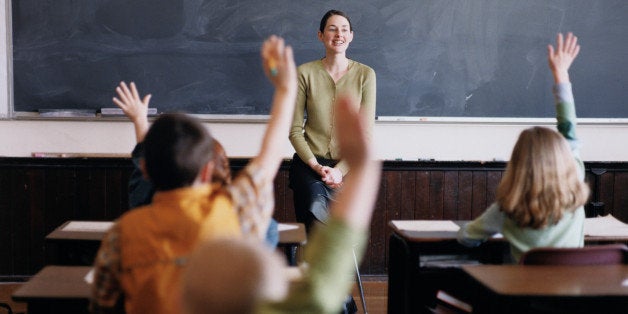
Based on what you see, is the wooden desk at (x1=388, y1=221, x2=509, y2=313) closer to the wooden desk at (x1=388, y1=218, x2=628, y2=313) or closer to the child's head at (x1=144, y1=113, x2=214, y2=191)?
the wooden desk at (x1=388, y1=218, x2=628, y2=313)

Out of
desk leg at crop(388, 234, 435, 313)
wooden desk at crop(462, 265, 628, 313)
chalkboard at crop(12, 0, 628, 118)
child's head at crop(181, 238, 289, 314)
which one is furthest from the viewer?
chalkboard at crop(12, 0, 628, 118)

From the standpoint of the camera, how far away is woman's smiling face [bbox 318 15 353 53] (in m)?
3.61

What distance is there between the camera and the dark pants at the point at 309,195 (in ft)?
11.4

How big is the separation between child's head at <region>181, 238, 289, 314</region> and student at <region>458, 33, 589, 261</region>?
1.65 meters

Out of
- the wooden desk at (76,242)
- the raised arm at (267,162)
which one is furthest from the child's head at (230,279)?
the wooden desk at (76,242)

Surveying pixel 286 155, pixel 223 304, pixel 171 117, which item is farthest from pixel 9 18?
pixel 223 304

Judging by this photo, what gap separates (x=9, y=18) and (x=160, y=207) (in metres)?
3.42

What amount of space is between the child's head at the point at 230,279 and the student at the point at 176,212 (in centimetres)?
44

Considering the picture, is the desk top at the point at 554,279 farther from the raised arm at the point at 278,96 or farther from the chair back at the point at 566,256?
the raised arm at the point at 278,96

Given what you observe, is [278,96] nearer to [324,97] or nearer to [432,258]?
[432,258]

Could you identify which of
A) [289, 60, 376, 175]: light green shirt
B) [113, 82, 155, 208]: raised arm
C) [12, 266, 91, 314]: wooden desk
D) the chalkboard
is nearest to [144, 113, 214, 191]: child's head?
[12, 266, 91, 314]: wooden desk

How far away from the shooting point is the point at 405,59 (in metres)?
4.45

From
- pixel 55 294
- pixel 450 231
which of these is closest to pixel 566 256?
pixel 450 231

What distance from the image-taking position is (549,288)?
188 cm
